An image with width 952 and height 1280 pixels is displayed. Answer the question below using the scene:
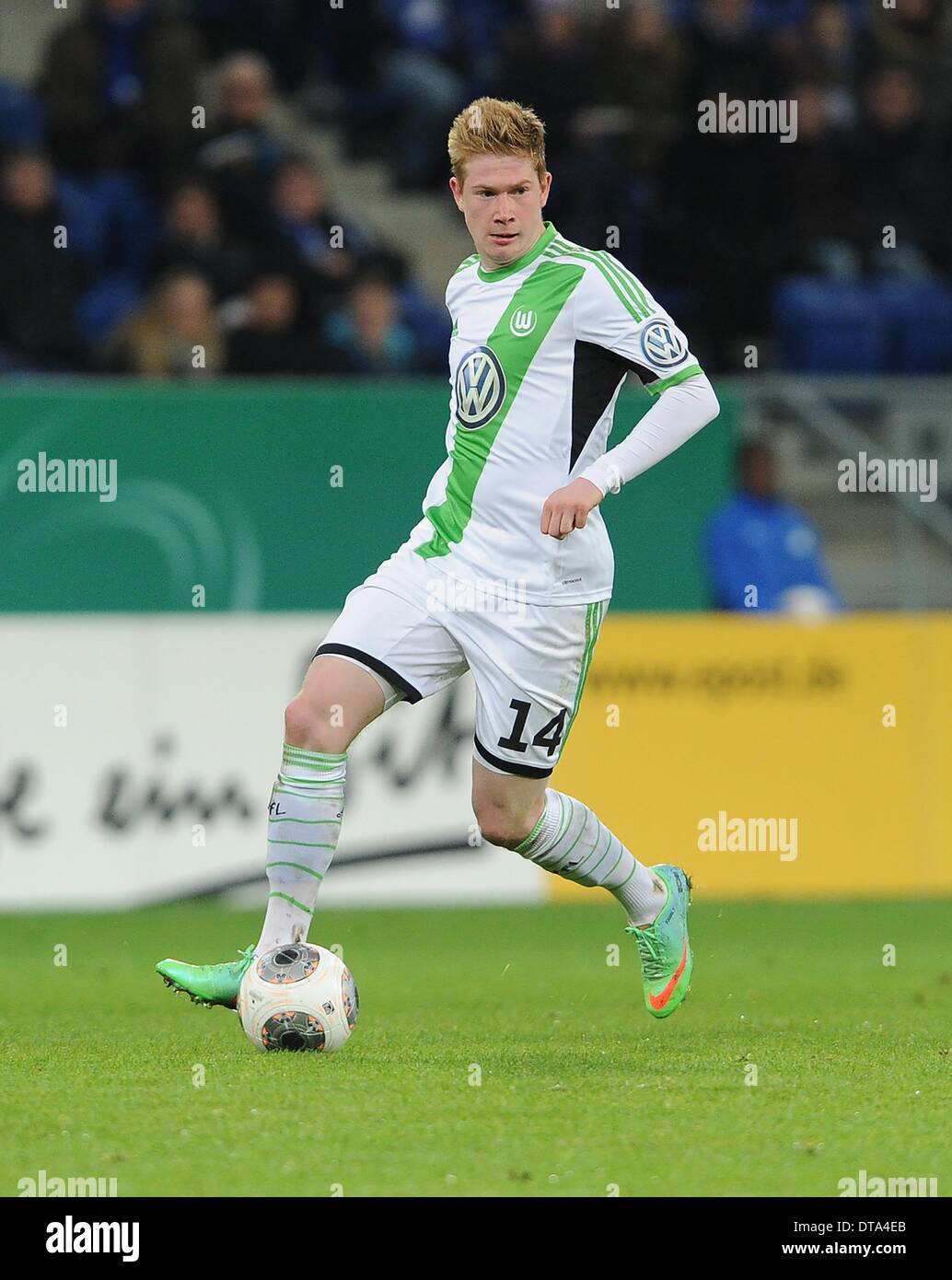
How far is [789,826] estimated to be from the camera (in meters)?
11.7

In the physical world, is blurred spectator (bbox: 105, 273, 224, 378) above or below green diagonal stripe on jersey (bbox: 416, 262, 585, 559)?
above

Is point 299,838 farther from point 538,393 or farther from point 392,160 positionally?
point 392,160

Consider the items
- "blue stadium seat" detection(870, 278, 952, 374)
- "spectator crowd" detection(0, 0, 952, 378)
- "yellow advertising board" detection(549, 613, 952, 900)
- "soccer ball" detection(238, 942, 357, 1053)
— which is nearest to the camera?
"soccer ball" detection(238, 942, 357, 1053)

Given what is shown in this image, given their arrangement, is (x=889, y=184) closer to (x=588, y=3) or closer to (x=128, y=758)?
(x=588, y=3)

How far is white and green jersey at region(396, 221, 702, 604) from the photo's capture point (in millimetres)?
6406

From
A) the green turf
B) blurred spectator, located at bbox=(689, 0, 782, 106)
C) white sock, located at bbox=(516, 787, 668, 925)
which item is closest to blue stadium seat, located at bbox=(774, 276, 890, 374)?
blurred spectator, located at bbox=(689, 0, 782, 106)

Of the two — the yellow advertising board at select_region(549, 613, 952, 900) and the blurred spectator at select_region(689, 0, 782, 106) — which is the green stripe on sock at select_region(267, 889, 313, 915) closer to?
the yellow advertising board at select_region(549, 613, 952, 900)

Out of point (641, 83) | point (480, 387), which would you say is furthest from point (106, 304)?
point (480, 387)

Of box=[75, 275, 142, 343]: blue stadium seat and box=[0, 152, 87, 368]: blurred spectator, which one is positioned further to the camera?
box=[75, 275, 142, 343]: blue stadium seat

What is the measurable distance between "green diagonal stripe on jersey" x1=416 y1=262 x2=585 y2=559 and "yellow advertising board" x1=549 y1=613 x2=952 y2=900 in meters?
4.96

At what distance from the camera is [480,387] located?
21.4 ft
